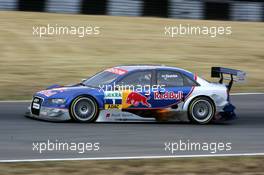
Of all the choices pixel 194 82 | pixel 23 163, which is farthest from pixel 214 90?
pixel 23 163

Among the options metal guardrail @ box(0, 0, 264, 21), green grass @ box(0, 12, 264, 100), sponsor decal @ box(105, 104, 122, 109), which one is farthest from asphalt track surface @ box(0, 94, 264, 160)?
metal guardrail @ box(0, 0, 264, 21)

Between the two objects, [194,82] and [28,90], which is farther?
[28,90]

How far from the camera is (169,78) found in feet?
42.4

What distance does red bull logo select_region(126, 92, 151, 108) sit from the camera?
12.5m

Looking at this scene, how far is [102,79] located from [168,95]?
4.12 ft

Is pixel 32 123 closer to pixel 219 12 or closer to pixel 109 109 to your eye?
pixel 109 109

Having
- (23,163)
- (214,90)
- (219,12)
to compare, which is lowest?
(23,163)

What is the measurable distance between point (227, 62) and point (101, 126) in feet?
34.3

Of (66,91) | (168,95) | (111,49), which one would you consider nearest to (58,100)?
(66,91)

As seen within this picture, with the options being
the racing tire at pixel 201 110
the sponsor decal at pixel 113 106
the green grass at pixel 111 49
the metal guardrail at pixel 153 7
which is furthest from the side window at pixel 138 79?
the metal guardrail at pixel 153 7

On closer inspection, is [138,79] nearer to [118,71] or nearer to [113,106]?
[118,71]

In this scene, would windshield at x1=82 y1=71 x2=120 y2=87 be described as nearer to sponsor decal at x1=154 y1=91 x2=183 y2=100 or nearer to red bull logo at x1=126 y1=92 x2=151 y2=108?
red bull logo at x1=126 y1=92 x2=151 y2=108

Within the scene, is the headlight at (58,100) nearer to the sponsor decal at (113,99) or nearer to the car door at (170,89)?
the sponsor decal at (113,99)

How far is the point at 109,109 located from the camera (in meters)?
12.3
